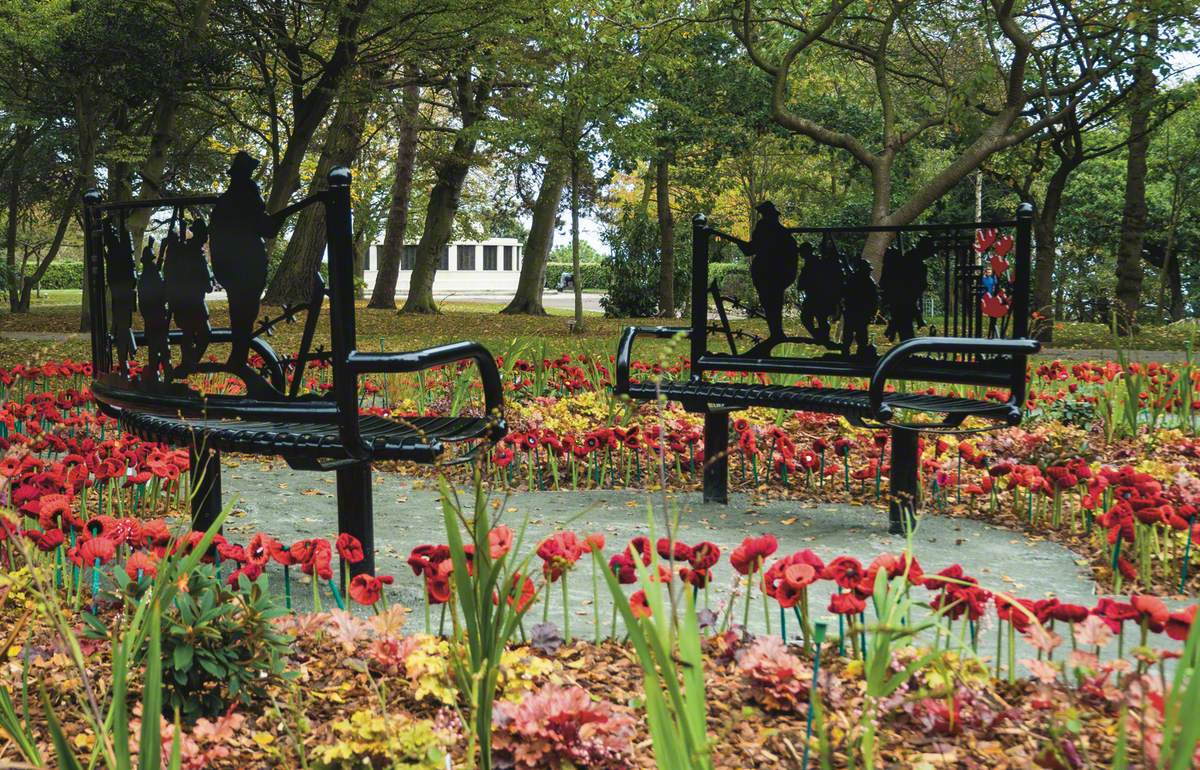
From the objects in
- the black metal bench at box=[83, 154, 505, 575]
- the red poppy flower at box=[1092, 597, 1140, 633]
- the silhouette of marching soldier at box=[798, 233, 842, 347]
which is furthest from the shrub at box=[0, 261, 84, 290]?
the red poppy flower at box=[1092, 597, 1140, 633]

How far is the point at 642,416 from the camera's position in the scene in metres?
6.52

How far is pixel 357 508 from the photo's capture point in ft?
10.5

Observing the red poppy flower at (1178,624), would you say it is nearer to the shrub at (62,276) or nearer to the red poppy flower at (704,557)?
the red poppy flower at (704,557)

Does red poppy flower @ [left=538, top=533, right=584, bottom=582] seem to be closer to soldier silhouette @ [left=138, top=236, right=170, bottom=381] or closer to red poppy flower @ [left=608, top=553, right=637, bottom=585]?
red poppy flower @ [left=608, top=553, right=637, bottom=585]

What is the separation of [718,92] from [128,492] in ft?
60.0

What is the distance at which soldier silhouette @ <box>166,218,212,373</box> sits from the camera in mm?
3283

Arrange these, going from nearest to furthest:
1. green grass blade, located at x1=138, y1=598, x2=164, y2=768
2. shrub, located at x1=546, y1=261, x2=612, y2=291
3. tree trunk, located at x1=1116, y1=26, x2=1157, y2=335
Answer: green grass blade, located at x1=138, y1=598, x2=164, y2=768 < tree trunk, located at x1=1116, y1=26, x2=1157, y2=335 < shrub, located at x1=546, y1=261, x2=612, y2=291

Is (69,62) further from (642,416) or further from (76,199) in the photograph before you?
(642,416)

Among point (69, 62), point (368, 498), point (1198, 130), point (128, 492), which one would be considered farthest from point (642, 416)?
point (1198, 130)

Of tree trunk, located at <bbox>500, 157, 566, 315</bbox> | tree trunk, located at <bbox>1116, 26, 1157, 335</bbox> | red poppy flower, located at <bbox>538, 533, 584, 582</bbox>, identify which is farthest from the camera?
tree trunk, located at <bbox>500, 157, 566, 315</bbox>

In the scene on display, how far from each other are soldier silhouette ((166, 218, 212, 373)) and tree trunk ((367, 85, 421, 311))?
60.5ft

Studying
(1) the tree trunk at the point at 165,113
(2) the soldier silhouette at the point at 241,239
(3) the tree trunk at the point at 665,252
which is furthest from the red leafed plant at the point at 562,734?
(3) the tree trunk at the point at 665,252

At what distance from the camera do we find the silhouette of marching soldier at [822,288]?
520 centimetres

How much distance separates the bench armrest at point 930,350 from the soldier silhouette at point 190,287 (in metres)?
2.30
